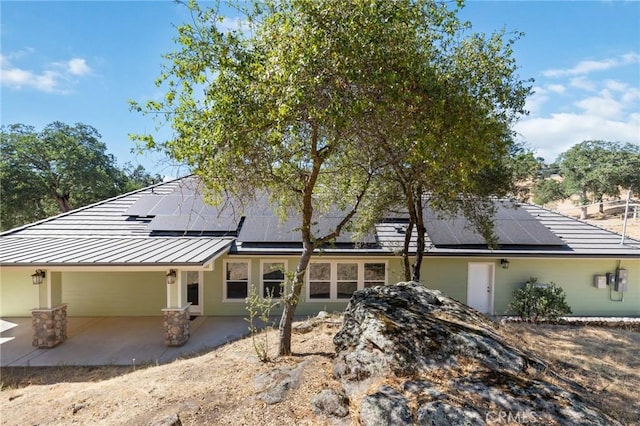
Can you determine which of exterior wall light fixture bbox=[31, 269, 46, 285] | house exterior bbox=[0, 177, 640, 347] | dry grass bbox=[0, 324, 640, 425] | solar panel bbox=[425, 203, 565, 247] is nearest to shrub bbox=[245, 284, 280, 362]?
dry grass bbox=[0, 324, 640, 425]

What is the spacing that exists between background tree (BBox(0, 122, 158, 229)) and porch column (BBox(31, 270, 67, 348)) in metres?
22.3

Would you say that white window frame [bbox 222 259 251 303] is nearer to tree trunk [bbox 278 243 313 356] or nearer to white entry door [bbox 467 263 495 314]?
tree trunk [bbox 278 243 313 356]

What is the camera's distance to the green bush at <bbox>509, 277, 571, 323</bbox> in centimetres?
1040

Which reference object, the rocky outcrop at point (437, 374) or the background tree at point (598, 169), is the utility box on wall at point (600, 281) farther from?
the background tree at point (598, 169)

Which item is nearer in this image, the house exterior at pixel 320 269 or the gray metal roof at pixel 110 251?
the gray metal roof at pixel 110 251

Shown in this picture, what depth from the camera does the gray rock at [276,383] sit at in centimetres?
464

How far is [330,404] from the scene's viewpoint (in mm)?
4293

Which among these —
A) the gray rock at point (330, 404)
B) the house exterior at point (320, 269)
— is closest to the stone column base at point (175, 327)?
the house exterior at point (320, 269)

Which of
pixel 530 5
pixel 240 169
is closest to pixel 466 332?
pixel 240 169

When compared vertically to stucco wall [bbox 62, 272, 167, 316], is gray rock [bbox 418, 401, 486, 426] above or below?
above

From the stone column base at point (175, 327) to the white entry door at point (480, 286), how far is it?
31.5 feet

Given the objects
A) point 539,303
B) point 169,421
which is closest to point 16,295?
point 169,421

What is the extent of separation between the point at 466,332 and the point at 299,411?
2.91m

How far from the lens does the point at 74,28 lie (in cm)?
991
